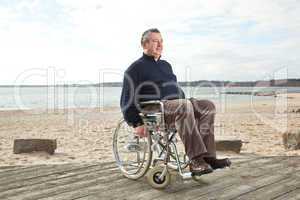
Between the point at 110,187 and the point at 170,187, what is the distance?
1.51ft

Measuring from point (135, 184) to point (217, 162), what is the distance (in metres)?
0.68

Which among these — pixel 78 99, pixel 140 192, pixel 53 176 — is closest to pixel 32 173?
pixel 53 176

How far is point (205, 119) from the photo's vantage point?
2756 mm

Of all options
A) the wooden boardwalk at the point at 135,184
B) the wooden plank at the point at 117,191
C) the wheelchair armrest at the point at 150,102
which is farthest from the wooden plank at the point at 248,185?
the wheelchair armrest at the point at 150,102

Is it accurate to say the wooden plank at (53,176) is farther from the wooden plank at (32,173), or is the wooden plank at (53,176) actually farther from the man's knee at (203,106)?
the man's knee at (203,106)

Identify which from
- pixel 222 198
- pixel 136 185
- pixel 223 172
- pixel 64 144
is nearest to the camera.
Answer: pixel 222 198

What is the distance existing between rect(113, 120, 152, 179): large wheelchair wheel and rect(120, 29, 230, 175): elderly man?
26 cm

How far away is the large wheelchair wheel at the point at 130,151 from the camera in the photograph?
300 centimetres

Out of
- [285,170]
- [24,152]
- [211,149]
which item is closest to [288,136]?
[285,170]

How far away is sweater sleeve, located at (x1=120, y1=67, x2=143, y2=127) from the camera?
112 inches

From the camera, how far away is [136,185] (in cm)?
291

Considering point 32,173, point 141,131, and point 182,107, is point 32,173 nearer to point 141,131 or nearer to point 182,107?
point 141,131

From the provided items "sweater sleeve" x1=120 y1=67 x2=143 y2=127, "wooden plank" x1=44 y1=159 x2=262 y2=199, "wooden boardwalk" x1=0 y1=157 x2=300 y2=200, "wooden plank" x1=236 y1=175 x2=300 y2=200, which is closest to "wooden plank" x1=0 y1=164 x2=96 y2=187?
"wooden boardwalk" x1=0 y1=157 x2=300 y2=200

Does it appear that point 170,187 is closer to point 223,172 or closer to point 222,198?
point 222,198
